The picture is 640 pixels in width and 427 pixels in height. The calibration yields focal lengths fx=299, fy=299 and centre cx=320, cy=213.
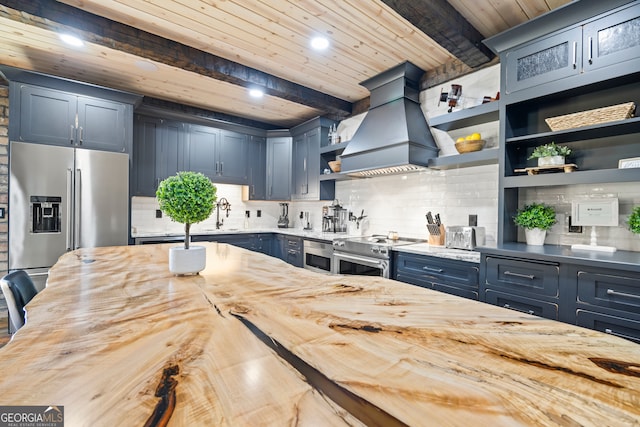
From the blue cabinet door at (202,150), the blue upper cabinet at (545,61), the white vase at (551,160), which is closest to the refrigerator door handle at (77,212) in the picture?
the blue cabinet door at (202,150)

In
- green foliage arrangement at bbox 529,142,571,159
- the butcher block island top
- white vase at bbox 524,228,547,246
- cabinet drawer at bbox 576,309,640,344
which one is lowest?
cabinet drawer at bbox 576,309,640,344

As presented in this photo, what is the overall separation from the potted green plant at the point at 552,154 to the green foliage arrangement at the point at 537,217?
1.15ft

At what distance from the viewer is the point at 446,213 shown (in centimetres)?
313

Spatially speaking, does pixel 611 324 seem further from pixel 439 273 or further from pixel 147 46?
pixel 147 46

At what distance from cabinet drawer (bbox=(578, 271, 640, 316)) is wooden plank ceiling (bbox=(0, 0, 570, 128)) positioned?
193 centimetres

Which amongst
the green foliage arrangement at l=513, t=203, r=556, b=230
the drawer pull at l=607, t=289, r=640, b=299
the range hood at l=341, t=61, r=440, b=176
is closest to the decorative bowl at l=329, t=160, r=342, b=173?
the range hood at l=341, t=61, r=440, b=176

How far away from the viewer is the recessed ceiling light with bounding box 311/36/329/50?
2.62 metres

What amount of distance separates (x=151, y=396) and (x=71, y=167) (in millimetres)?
3497

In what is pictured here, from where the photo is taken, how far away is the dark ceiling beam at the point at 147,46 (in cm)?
213

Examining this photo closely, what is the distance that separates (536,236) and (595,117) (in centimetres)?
90

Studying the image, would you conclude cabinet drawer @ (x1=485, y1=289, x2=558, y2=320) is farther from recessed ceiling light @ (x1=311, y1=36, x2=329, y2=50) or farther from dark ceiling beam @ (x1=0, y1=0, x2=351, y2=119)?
dark ceiling beam @ (x1=0, y1=0, x2=351, y2=119)

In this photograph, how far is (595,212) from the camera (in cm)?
216

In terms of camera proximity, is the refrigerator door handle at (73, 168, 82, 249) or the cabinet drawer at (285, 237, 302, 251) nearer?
the refrigerator door handle at (73, 168, 82, 249)

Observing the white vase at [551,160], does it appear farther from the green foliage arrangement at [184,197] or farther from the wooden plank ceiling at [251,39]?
the green foliage arrangement at [184,197]
